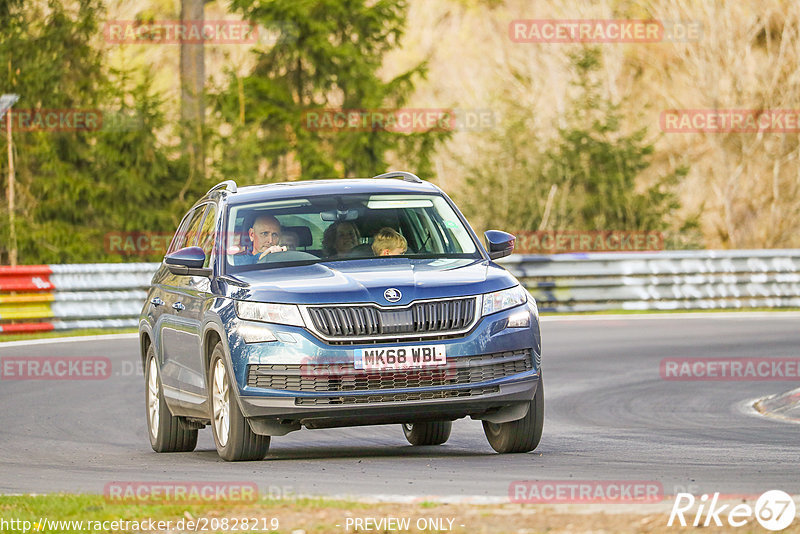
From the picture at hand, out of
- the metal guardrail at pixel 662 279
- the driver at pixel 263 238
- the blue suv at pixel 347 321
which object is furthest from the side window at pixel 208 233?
the metal guardrail at pixel 662 279

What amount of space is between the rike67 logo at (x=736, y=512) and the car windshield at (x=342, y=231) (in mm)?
3696

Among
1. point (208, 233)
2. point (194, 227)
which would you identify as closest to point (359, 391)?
point (208, 233)

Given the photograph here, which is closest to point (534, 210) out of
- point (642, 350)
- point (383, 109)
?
point (383, 109)

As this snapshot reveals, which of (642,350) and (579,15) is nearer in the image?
(642,350)

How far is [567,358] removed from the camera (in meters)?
18.3

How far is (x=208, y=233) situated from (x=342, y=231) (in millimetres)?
1089

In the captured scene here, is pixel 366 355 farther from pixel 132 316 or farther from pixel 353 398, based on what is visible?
pixel 132 316

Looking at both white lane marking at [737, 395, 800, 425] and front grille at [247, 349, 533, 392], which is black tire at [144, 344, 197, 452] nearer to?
front grille at [247, 349, 533, 392]

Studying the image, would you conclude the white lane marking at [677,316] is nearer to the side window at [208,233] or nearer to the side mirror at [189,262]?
the side window at [208,233]

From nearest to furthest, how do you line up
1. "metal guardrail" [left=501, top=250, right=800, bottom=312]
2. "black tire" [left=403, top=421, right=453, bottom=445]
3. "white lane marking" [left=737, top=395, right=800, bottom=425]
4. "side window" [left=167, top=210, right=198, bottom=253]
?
"black tire" [left=403, top=421, right=453, bottom=445]
"side window" [left=167, top=210, right=198, bottom=253]
"white lane marking" [left=737, top=395, right=800, bottom=425]
"metal guardrail" [left=501, top=250, right=800, bottom=312]

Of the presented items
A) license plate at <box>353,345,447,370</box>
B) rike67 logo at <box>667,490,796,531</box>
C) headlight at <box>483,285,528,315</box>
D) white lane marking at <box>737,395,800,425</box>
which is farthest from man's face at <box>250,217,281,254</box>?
white lane marking at <box>737,395,800,425</box>

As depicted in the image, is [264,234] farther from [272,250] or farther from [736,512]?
[736,512]

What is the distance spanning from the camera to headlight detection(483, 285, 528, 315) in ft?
30.1

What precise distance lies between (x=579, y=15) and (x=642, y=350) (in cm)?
2505
